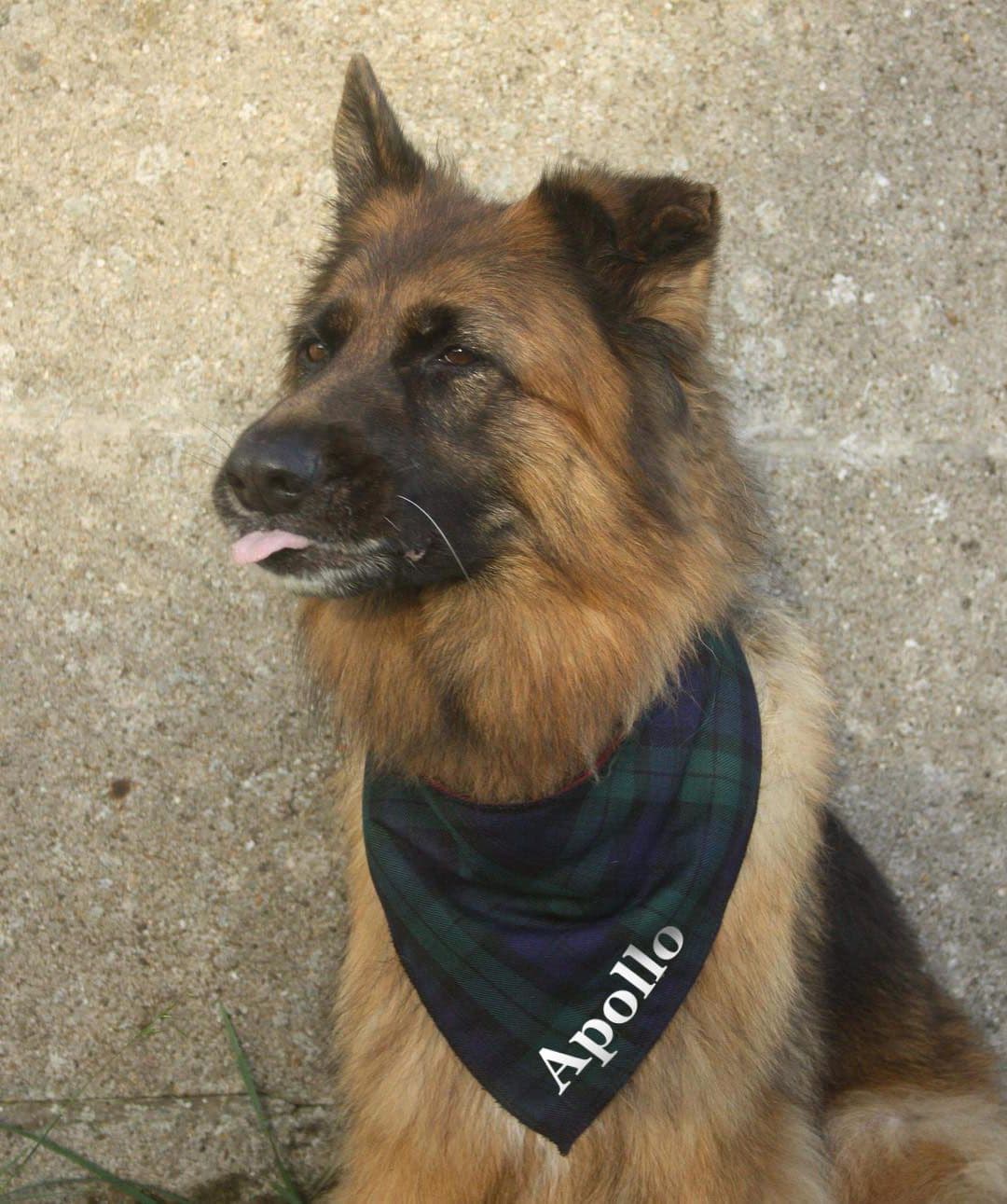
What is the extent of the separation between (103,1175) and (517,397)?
2.43 meters

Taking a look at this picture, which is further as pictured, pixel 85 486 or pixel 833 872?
pixel 85 486

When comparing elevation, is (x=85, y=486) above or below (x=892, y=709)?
above

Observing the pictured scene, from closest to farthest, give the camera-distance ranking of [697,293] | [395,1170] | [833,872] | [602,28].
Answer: [697,293]
[395,1170]
[833,872]
[602,28]

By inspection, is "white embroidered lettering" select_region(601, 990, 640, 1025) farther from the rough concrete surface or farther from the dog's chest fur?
the rough concrete surface

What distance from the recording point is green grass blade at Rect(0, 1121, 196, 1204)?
3000mm

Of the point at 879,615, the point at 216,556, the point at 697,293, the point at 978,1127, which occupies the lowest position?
the point at 978,1127


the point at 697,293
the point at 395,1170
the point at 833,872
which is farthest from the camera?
the point at 833,872

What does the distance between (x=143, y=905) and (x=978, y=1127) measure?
85.9 inches

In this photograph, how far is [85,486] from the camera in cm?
308

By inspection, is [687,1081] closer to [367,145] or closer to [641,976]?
[641,976]

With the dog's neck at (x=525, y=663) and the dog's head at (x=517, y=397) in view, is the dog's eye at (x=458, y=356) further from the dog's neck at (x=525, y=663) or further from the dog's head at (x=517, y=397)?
the dog's neck at (x=525, y=663)

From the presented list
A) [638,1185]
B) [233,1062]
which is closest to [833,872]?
[638,1185]

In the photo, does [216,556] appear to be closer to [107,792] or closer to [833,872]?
[107,792]

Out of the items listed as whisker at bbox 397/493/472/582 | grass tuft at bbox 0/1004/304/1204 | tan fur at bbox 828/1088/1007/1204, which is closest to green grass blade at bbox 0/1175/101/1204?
grass tuft at bbox 0/1004/304/1204
